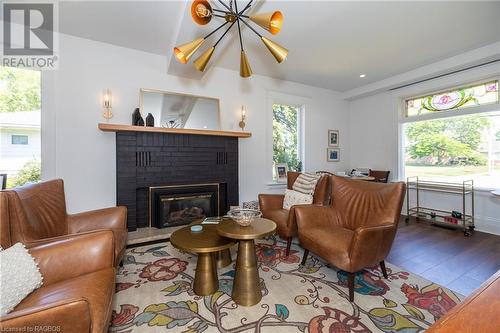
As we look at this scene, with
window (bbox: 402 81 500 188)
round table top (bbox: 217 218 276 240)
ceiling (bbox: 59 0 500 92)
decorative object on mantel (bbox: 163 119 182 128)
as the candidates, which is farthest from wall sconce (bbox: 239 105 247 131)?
window (bbox: 402 81 500 188)

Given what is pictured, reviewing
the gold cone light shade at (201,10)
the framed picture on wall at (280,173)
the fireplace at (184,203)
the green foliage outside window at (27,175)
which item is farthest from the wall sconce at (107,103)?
the framed picture on wall at (280,173)

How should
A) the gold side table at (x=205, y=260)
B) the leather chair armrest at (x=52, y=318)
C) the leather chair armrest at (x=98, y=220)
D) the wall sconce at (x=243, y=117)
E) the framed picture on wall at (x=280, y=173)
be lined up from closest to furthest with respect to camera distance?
the leather chair armrest at (x=52, y=318)
the gold side table at (x=205, y=260)
the leather chair armrest at (x=98, y=220)
the wall sconce at (x=243, y=117)
the framed picture on wall at (x=280, y=173)

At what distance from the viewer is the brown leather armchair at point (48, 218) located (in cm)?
138

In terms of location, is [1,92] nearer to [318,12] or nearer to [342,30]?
[318,12]

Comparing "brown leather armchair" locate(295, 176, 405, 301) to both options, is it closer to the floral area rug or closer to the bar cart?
the floral area rug

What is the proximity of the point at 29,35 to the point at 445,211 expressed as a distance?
263 inches

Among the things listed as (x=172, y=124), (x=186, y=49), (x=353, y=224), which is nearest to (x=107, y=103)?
(x=172, y=124)

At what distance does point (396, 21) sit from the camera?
2510 mm

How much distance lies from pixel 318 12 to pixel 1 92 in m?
3.81

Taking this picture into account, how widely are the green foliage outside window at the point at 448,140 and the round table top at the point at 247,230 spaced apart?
153 inches

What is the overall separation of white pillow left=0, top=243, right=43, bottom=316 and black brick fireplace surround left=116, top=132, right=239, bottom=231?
177 cm

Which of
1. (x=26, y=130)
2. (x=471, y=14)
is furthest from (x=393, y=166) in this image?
(x=26, y=130)

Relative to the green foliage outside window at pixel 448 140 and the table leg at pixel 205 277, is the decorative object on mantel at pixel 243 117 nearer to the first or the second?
the table leg at pixel 205 277

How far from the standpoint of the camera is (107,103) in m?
2.93
